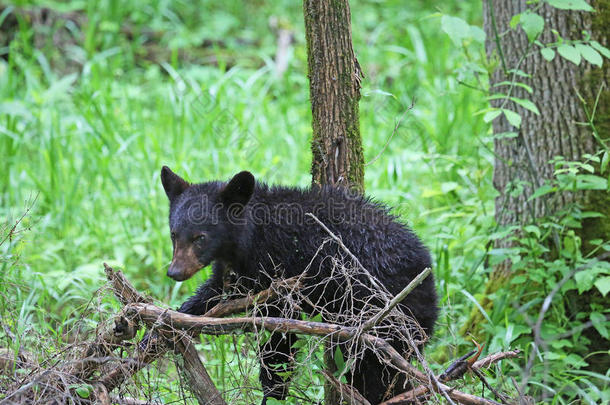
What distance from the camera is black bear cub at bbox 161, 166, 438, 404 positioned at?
3057mm

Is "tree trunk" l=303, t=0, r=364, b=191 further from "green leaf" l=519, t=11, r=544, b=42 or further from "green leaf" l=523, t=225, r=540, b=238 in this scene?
"green leaf" l=523, t=225, r=540, b=238

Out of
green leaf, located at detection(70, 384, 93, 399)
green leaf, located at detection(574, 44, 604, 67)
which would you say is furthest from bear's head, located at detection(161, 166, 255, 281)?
green leaf, located at detection(574, 44, 604, 67)

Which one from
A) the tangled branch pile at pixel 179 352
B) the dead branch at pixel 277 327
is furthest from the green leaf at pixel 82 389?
the dead branch at pixel 277 327

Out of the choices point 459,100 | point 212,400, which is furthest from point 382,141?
point 212,400

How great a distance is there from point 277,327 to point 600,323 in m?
2.12

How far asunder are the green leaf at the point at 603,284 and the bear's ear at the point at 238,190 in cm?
197

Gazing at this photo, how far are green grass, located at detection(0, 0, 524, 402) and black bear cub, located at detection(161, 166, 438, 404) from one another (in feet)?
1.82

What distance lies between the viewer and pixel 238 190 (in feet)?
10.3

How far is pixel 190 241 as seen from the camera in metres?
3.06

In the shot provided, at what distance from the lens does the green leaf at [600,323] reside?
11.8 feet

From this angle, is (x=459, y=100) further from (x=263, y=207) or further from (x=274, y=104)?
(x=263, y=207)

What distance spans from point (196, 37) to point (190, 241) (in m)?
7.03

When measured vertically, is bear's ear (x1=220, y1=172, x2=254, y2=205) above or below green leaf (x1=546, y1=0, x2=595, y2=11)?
→ below

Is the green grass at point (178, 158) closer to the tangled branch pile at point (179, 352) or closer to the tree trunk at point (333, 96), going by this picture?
the tree trunk at point (333, 96)
